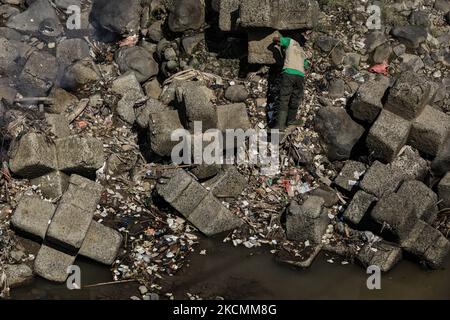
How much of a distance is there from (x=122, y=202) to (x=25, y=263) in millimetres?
1325

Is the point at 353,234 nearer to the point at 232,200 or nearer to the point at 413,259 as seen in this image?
the point at 413,259

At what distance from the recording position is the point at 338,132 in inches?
307

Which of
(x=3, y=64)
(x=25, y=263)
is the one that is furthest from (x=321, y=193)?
(x=3, y=64)

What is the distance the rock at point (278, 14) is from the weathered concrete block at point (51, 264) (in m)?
3.57

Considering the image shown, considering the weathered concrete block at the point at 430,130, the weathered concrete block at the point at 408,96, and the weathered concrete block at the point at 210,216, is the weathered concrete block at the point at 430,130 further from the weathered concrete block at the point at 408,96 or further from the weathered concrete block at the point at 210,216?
the weathered concrete block at the point at 210,216

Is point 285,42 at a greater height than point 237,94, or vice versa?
point 285,42

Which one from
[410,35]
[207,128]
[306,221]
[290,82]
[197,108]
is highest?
[410,35]

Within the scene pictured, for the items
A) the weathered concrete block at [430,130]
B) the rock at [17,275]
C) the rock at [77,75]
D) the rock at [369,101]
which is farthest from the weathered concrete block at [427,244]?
the rock at [77,75]

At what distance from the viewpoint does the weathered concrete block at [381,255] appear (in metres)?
6.73

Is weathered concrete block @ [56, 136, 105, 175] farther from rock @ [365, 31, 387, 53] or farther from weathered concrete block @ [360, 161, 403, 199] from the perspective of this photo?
rock @ [365, 31, 387, 53]

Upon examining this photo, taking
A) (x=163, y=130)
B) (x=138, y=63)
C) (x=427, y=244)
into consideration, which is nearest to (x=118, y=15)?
(x=138, y=63)

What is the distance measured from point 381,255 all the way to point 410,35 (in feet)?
11.4

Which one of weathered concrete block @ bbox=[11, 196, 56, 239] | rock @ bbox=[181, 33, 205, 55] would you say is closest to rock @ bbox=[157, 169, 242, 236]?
weathered concrete block @ bbox=[11, 196, 56, 239]

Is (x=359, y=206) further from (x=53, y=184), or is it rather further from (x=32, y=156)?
(x=32, y=156)
